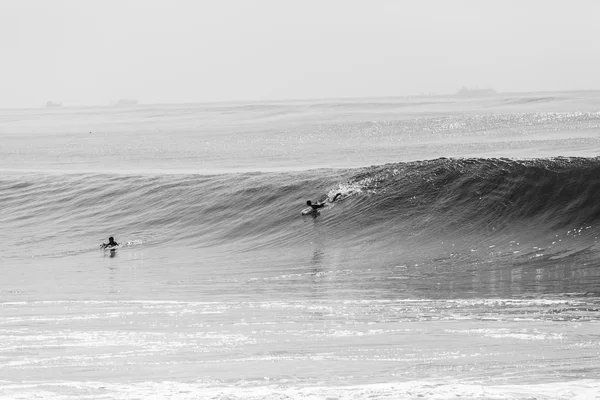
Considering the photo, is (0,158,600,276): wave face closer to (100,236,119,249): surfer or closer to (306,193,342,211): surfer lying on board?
(306,193,342,211): surfer lying on board

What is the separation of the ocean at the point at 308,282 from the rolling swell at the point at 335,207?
7 centimetres

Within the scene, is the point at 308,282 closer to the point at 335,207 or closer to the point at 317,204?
the point at 335,207

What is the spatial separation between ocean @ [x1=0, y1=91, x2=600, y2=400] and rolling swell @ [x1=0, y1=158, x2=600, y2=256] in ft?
0.24

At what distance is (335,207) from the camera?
81.0 ft

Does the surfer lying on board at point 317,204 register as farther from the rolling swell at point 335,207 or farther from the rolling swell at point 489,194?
the rolling swell at point 489,194

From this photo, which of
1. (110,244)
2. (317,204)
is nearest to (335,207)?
(317,204)

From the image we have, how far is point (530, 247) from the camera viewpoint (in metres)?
18.8

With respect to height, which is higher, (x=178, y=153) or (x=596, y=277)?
(x=178, y=153)

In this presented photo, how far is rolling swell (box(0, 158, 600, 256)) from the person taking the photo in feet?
69.6

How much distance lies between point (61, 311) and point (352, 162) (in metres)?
27.6

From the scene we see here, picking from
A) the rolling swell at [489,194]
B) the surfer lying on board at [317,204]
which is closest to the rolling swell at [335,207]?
the rolling swell at [489,194]

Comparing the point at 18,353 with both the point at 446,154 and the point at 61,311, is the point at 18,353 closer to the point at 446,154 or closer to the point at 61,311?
the point at 61,311

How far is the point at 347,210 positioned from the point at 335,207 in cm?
62

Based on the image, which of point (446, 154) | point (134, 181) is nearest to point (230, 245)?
point (134, 181)
